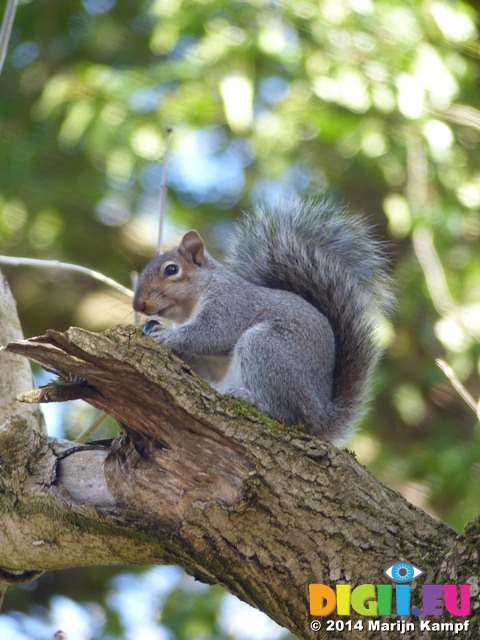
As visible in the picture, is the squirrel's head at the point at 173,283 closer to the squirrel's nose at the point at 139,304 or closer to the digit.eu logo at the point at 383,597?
the squirrel's nose at the point at 139,304

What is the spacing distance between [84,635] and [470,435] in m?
2.34

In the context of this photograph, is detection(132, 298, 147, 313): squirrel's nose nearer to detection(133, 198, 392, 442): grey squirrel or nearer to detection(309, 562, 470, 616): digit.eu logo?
detection(133, 198, 392, 442): grey squirrel

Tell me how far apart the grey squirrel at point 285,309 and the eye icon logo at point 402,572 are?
2.39 ft

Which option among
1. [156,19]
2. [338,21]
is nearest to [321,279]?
[338,21]

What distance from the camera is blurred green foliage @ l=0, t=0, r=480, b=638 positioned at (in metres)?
3.82

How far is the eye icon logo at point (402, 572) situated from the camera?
1727 millimetres

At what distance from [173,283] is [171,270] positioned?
0.14 feet

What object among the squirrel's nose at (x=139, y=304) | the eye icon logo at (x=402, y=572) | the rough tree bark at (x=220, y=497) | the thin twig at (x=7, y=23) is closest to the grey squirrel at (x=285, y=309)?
the squirrel's nose at (x=139, y=304)

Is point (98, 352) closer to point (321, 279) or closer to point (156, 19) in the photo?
point (321, 279)

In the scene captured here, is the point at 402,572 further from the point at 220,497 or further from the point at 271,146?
the point at 271,146

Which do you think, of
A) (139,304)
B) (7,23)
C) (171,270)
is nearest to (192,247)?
(171,270)

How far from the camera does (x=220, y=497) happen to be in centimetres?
179

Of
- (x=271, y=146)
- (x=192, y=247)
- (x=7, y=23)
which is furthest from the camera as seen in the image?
(x=271, y=146)

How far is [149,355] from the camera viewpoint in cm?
183
